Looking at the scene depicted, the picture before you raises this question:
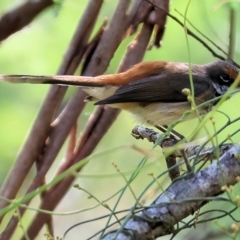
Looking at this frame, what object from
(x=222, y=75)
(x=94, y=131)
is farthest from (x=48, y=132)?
(x=222, y=75)

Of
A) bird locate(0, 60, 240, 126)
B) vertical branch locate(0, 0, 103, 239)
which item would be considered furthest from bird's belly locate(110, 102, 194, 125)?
vertical branch locate(0, 0, 103, 239)

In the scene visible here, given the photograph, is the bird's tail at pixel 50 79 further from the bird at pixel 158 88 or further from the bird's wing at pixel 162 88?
the bird's wing at pixel 162 88

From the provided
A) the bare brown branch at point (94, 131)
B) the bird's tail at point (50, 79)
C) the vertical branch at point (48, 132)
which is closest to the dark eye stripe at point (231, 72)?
the bare brown branch at point (94, 131)

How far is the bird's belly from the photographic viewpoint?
3.01 m

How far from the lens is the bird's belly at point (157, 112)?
301 centimetres

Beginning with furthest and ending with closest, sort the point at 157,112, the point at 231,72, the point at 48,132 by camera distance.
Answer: the point at 231,72
the point at 157,112
the point at 48,132

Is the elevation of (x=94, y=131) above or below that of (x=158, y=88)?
below

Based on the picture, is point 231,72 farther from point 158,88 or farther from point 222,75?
point 158,88

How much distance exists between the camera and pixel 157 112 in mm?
3086

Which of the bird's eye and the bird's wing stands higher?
the bird's eye

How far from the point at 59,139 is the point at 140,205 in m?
1.00

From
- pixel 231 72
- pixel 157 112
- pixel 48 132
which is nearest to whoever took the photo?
pixel 48 132

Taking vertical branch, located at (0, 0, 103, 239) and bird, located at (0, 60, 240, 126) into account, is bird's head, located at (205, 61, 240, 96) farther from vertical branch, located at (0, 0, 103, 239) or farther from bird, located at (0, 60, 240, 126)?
vertical branch, located at (0, 0, 103, 239)

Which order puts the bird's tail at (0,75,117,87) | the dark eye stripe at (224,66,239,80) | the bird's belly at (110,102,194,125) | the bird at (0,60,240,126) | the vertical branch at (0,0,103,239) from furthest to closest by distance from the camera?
the dark eye stripe at (224,66,239,80)
the bird's belly at (110,102,194,125)
the bird at (0,60,240,126)
the bird's tail at (0,75,117,87)
the vertical branch at (0,0,103,239)
